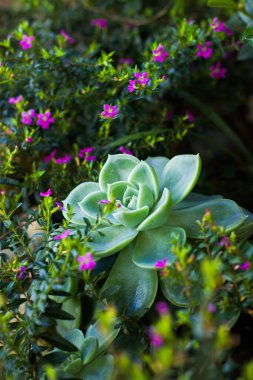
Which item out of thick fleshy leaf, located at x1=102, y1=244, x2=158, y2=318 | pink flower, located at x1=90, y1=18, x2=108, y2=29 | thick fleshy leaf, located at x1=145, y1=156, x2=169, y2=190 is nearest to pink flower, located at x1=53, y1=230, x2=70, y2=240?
thick fleshy leaf, located at x1=102, y1=244, x2=158, y2=318

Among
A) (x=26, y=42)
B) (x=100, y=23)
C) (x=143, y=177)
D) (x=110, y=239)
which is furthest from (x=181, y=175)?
(x=100, y=23)

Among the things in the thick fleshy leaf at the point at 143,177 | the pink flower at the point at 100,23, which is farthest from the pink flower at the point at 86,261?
the pink flower at the point at 100,23

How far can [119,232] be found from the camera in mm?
890

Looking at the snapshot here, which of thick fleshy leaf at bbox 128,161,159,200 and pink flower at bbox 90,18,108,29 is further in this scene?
pink flower at bbox 90,18,108,29

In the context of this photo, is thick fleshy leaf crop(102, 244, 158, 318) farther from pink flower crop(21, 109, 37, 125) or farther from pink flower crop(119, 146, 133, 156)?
pink flower crop(21, 109, 37, 125)

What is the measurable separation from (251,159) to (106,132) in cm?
55

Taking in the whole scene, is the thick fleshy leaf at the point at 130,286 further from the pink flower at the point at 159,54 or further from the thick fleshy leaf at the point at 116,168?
the pink flower at the point at 159,54

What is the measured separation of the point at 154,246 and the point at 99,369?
23 centimetres

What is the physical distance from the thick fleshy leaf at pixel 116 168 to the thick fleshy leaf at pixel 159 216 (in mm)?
121

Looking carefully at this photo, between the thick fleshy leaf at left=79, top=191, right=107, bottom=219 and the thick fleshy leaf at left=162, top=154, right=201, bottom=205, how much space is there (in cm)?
12

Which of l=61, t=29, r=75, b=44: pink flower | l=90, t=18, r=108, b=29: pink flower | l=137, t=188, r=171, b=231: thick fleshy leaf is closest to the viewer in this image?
l=137, t=188, r=171, b=231: thick fleshy leaf

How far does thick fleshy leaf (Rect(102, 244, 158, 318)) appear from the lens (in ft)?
2.76

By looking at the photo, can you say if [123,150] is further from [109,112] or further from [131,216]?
[131,216]

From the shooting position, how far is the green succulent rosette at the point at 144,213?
84 cm
